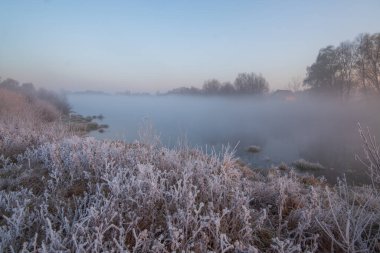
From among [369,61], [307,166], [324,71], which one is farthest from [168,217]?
[324,71]

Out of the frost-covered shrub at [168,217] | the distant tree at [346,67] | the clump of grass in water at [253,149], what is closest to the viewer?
the frost-covered shrub at [168,217]

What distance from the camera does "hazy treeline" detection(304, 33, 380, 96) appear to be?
3688cm

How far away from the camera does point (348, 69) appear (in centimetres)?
4197

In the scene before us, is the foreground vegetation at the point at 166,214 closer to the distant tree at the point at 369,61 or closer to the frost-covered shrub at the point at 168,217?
the frost-covered shrub at the point at 168,217

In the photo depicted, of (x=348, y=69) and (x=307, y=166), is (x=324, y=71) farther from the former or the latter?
(x=307, y=166)

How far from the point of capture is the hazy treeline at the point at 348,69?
1452 inches

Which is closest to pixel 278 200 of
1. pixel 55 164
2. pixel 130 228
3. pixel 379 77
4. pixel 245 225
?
pixel 245 225

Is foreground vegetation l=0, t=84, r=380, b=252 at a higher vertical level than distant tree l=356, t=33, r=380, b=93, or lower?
lower

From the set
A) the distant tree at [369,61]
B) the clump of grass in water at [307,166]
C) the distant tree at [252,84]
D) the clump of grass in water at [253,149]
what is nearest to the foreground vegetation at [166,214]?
the clump of grass in water at [307,166]

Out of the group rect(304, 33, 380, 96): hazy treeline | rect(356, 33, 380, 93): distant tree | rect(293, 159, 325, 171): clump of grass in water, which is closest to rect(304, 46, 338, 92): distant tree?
rect(304, 33, 380, 96): hazy treeline

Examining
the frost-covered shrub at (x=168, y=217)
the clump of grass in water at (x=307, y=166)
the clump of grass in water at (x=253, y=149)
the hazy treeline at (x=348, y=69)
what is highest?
the hazy treeline at (x=348, y=69)

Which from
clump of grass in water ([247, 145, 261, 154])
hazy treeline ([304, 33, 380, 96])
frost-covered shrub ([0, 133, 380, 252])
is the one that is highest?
hazy treeline ([304, 33, 380, 96])

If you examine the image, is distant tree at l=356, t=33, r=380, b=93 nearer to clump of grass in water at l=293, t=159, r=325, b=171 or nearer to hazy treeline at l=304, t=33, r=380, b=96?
hazy treeline at l=304, t=33, r=380, b=96

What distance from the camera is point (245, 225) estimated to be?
240 cm
